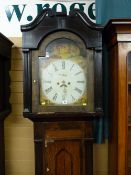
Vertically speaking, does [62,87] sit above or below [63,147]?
above

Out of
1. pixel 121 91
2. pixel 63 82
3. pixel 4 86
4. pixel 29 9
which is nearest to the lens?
pixel 121 91

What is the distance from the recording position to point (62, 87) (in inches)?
77.7

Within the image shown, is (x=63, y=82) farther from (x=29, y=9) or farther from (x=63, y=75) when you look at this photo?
(x=29, y=9)

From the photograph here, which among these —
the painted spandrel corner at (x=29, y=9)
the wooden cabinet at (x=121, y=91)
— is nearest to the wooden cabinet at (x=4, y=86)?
the painted spandrel corner at (x=29, y=9)

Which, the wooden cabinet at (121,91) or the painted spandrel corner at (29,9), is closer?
the wooden cabinet at (121,91)

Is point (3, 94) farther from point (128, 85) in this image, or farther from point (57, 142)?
point (128, 85)

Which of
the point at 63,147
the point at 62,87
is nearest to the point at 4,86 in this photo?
the point at 62,87

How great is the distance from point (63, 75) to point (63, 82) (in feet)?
0.18

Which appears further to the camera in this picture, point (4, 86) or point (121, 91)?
point (4, 86)

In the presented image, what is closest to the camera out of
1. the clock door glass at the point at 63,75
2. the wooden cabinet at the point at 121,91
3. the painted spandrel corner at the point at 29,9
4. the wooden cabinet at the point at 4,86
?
the wooden cabinet at the point at 121,91

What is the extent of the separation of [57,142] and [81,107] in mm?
338

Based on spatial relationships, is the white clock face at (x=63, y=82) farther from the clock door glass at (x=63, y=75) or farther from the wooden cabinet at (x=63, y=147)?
the wooden cabinet at (x=63, y=147)

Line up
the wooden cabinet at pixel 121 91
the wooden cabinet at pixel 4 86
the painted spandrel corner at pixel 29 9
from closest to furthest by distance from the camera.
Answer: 1. the wooden cabinet at pixel 121 91
2. the wooden cabinet at pixel 4 86
3. the painted spandrel corner at pixel 29 9

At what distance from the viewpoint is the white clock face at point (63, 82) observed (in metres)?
1.96
